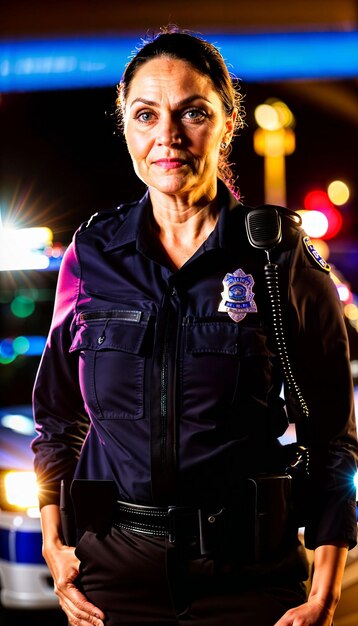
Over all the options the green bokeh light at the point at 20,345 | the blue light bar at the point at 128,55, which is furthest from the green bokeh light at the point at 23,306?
the blue light bar at the point at 128,55

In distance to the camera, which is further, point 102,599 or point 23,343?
point 23,343

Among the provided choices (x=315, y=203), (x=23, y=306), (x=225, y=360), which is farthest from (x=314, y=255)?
(x=315, y=203)

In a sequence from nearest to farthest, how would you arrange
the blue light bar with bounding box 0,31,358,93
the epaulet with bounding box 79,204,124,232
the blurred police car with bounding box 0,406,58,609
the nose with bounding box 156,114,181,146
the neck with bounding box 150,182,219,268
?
1. the nose with bounding box 156,114,181,146
2. the neck with bounding box 150,182,219,268
3. the epaulet with bounding box 79,204,124,232
4. the blurred police car with bounding box 0,406,58,609
5. the blue light bar with bounding box 0,31,358,93

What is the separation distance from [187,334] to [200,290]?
0.10 m

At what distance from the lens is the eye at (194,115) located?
1.82m

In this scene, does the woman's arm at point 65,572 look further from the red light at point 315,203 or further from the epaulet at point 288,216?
the red light at point 315,203

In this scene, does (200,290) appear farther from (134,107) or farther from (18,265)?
(18,265)

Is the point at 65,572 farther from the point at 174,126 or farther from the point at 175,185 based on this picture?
the point at 174,126

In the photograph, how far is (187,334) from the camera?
1.76 m

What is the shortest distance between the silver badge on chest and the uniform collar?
Answer: 0.08 metres

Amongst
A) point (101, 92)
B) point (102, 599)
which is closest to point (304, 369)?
point (102, 599)

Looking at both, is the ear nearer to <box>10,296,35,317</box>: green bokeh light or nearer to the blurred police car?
the blurred police car

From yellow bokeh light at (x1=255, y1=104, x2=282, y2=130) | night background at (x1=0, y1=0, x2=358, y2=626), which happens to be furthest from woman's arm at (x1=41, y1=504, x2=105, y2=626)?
yellow bokeh light at (x1=255, y1=104, x2=282, y2=130)

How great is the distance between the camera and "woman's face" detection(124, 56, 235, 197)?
71.2 inches
